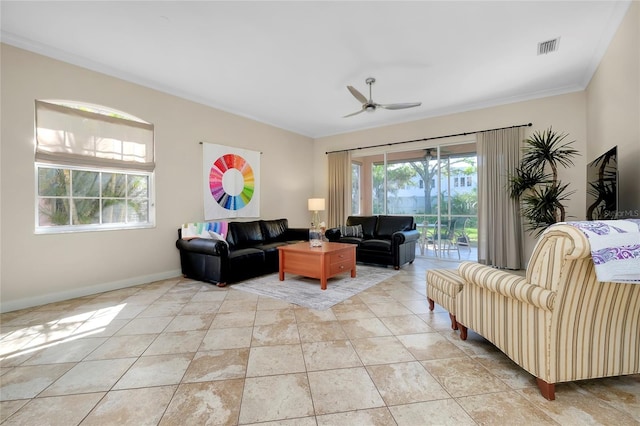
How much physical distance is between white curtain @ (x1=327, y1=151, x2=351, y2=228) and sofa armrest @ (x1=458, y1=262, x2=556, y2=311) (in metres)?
4.40

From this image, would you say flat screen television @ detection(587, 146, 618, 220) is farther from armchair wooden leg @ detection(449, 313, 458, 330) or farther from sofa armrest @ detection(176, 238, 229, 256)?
sofa armrest @ detection(176, 238, 229, 256)

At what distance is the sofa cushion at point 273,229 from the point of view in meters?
5.22

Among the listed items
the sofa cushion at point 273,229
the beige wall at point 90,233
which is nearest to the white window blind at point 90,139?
the beige wall at point 90,233

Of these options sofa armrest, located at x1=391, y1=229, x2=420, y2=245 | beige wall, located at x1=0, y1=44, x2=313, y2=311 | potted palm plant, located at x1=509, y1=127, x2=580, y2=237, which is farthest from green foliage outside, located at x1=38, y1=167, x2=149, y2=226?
potted palm plant, located at x1=509, y1=127, x2=580, y2=237

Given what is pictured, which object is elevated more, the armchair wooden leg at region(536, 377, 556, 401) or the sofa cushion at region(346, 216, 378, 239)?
the sofa cushion at region(346, 216, 378, 239)

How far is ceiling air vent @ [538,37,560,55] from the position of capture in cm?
303

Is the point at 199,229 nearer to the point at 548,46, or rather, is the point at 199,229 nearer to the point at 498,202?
the point at 498,202

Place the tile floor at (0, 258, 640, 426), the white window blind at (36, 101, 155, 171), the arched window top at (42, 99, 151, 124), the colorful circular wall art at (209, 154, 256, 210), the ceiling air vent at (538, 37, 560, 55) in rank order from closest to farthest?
the tile floor at (0, 258, 640, 426) < the ceiling air vent at (538, 37, 560, 55) < the white window blind at (36, 101, 155, 171) < the arched window top at (42, 99, 151, 124) < the colorful circular wall art at (209, 154, 256, 210)

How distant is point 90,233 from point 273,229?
9.09 ft

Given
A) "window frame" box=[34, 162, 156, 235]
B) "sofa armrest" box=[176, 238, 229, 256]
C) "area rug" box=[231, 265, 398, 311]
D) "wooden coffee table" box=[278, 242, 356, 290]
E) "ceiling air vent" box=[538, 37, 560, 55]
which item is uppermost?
"ceiling air vent" box=[538, 37, 560, 55]

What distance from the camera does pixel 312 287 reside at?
146 inches

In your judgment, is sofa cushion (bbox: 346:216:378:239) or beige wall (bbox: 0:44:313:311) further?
sofa cushion (bbox: 346:216:378:239)

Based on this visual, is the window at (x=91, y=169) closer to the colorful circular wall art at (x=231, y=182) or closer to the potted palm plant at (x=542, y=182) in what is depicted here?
the colorful circular wall art at (x=231, y=182)

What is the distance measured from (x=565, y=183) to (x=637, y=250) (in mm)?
3807
